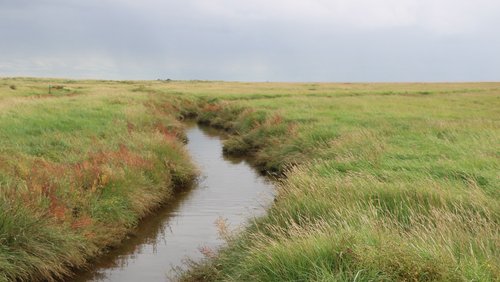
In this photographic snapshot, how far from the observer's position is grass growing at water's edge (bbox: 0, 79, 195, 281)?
8109 millimetres

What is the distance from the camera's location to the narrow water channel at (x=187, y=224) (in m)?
9.25

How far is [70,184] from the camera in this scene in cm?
1092

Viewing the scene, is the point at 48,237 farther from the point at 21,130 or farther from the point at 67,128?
the point at 67,128

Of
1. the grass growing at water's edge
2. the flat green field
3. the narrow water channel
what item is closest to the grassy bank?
the flat green field

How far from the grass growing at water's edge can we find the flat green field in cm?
3

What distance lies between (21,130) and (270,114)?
1297 cm

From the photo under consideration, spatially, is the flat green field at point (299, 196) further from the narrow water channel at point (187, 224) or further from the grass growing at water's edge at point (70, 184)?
the narrow water channel at point (187, 224)

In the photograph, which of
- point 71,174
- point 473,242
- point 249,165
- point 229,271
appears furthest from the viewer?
point 249,165

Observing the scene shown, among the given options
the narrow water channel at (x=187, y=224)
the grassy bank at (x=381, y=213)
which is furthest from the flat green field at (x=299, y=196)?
the narrow water channel at (x=187, y=224)

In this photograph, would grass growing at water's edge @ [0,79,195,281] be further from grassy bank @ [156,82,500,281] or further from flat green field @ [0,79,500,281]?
grassy bank @ [156,82,500,281]

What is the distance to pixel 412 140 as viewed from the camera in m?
15.9

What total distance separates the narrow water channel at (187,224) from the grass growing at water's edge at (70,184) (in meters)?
0.38

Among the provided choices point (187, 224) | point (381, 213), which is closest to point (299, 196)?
point (381, 213)

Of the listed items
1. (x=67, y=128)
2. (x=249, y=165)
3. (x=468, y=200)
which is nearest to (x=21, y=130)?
(x=67, y=128)
